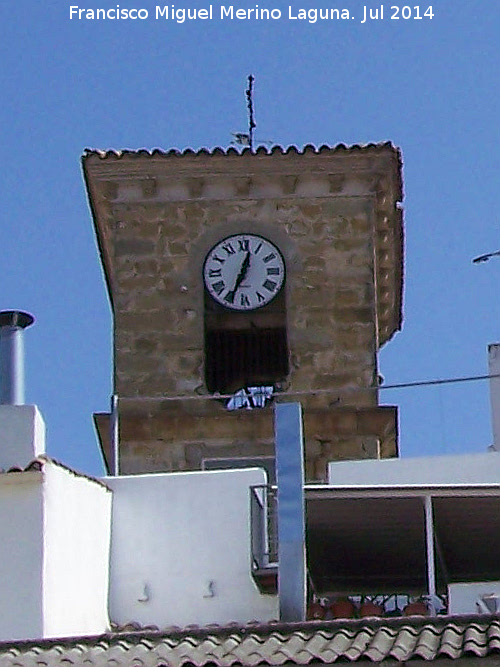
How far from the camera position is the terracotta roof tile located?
1683cm

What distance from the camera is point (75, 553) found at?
2184cm

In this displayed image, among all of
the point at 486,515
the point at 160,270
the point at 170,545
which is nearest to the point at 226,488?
the point at 170,545

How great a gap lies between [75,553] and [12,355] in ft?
9.95

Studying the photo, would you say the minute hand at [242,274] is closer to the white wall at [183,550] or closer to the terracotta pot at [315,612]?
the white wall at [183,550]

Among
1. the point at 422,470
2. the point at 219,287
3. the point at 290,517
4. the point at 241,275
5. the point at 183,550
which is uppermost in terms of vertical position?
the point at 241,275

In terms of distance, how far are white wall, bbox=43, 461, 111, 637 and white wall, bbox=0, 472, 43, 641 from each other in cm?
9

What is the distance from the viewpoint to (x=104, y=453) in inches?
A: 1053

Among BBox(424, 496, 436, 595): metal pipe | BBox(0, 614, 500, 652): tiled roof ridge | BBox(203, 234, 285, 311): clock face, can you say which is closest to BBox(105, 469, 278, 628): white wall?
BBox(424, 496, 436, 595): metal pipe

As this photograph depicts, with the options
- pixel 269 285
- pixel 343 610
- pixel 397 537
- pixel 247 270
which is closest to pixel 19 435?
pixel 343 610

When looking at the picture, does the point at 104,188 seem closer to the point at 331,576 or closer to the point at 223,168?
the point at 223,168

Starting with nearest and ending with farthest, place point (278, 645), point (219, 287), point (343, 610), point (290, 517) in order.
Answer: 1. point (278, 645)
2. point (290, 517)
3. point (343, 610)
4. point (219, 287)

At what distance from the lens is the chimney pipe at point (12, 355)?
23953 mm

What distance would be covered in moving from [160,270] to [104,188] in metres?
1.16

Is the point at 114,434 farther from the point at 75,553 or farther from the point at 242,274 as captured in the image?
the point at 242,274
